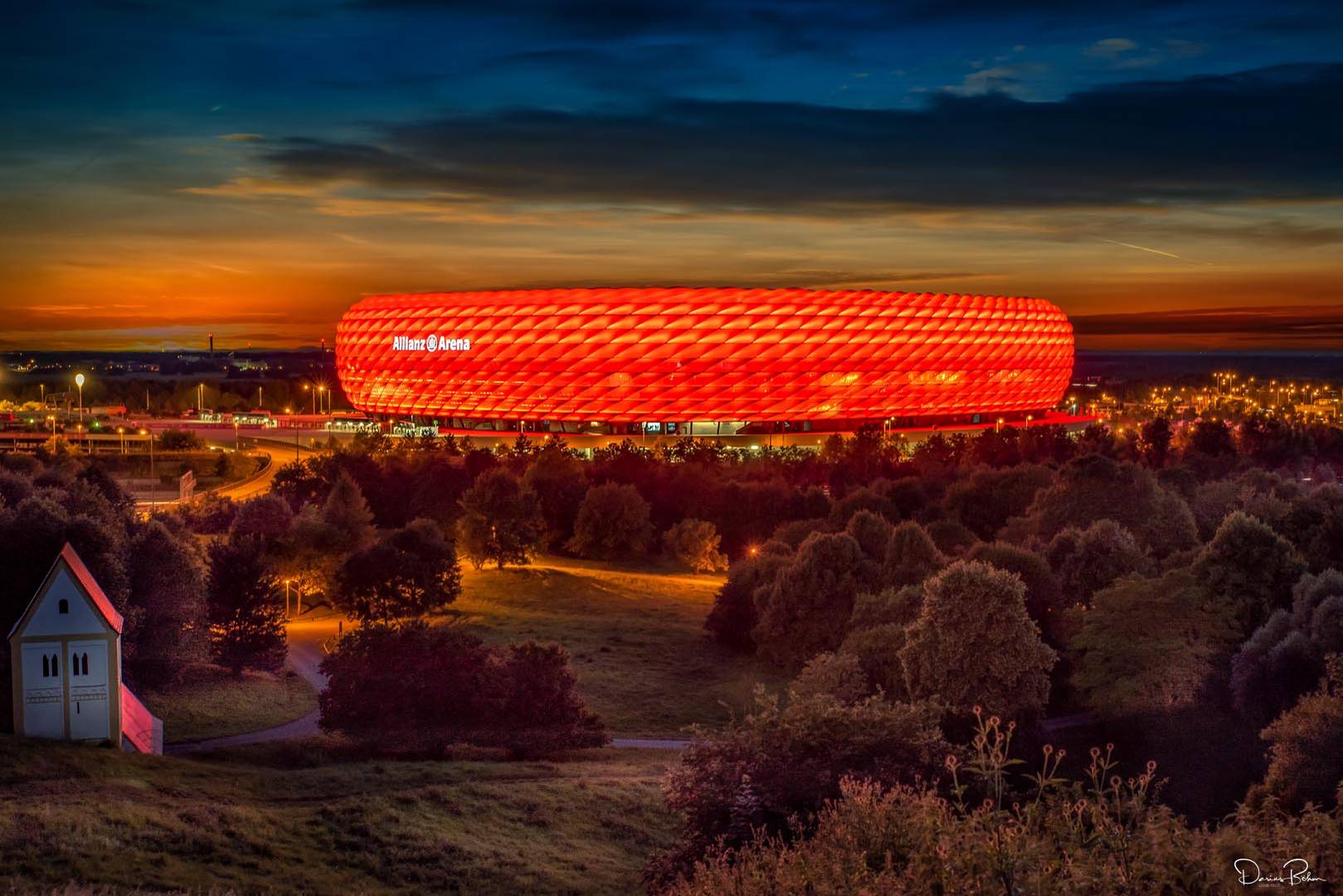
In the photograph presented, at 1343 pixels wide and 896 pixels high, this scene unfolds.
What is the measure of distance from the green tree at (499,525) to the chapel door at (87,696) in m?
25.9

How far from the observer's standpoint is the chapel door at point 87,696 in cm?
2345

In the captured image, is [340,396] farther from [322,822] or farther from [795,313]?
[322,822]

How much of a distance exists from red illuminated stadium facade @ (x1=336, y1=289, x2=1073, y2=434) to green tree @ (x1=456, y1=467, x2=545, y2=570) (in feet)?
138

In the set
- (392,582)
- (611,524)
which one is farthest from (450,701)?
(611,524)

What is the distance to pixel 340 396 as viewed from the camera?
186 meters

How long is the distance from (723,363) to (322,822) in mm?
75823

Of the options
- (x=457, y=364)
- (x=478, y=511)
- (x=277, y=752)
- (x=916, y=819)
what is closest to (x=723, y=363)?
(x=457, y=364)

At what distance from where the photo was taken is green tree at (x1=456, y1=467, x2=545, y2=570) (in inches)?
1961

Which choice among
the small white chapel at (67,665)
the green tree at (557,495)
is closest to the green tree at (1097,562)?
the small white chapel at (67,665)

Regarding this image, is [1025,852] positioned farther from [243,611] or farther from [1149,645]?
[243,611]

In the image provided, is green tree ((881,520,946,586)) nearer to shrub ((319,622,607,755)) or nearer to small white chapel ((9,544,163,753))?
shrub ((319,622,607,755))

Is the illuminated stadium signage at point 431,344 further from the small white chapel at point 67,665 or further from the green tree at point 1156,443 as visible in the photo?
the small white chapel at point 67,665

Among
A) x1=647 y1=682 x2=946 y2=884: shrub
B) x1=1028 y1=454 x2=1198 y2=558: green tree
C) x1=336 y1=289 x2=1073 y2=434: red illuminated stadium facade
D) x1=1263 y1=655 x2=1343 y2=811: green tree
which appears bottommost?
x1=1263 y1=655 x2=1343 y2=811: green tree

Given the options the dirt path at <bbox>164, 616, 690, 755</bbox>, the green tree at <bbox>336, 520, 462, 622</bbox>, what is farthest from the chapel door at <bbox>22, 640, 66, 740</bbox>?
the green tree at <bbox>336, 520, 462, 622</bbox>
